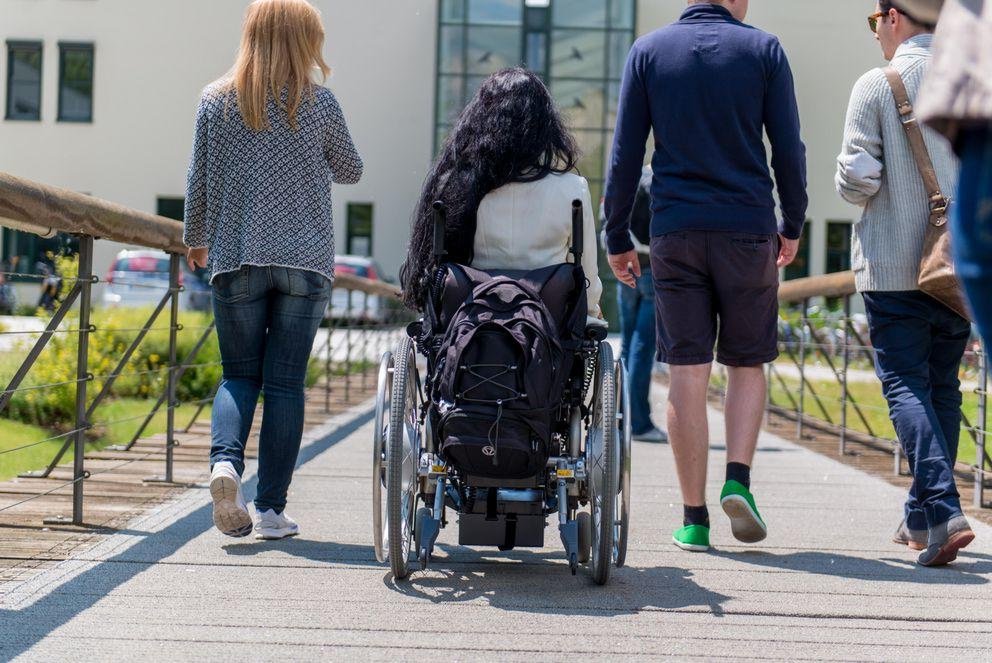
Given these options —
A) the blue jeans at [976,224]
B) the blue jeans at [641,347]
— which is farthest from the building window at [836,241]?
the blue jeans at [976,224]

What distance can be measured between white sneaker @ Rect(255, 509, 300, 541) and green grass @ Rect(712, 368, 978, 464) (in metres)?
5.35

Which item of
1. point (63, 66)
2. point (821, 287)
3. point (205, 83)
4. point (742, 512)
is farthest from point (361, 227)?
point (742, 512)

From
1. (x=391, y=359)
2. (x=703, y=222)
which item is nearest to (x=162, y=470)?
(x=391, y=359)

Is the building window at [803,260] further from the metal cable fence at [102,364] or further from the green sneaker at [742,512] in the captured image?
the green sneaker at [742,512]

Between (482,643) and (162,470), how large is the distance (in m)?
3.24

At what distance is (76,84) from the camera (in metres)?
34.6

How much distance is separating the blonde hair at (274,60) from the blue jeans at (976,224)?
311cm

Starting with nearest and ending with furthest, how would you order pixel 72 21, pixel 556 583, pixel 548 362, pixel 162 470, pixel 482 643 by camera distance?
pixel 482 643 → pixel 548 362 → pixel 556 583 → pixel 162 470 → pixel 72 21

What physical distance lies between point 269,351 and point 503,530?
3.86 feet

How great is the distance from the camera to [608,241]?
4.78 metres

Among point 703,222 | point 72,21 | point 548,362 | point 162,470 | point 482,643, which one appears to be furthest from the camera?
point 72,21

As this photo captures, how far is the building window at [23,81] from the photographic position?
34656mm

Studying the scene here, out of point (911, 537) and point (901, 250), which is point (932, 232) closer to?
point (901, 250)

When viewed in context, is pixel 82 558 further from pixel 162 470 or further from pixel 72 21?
pixel 72 21
